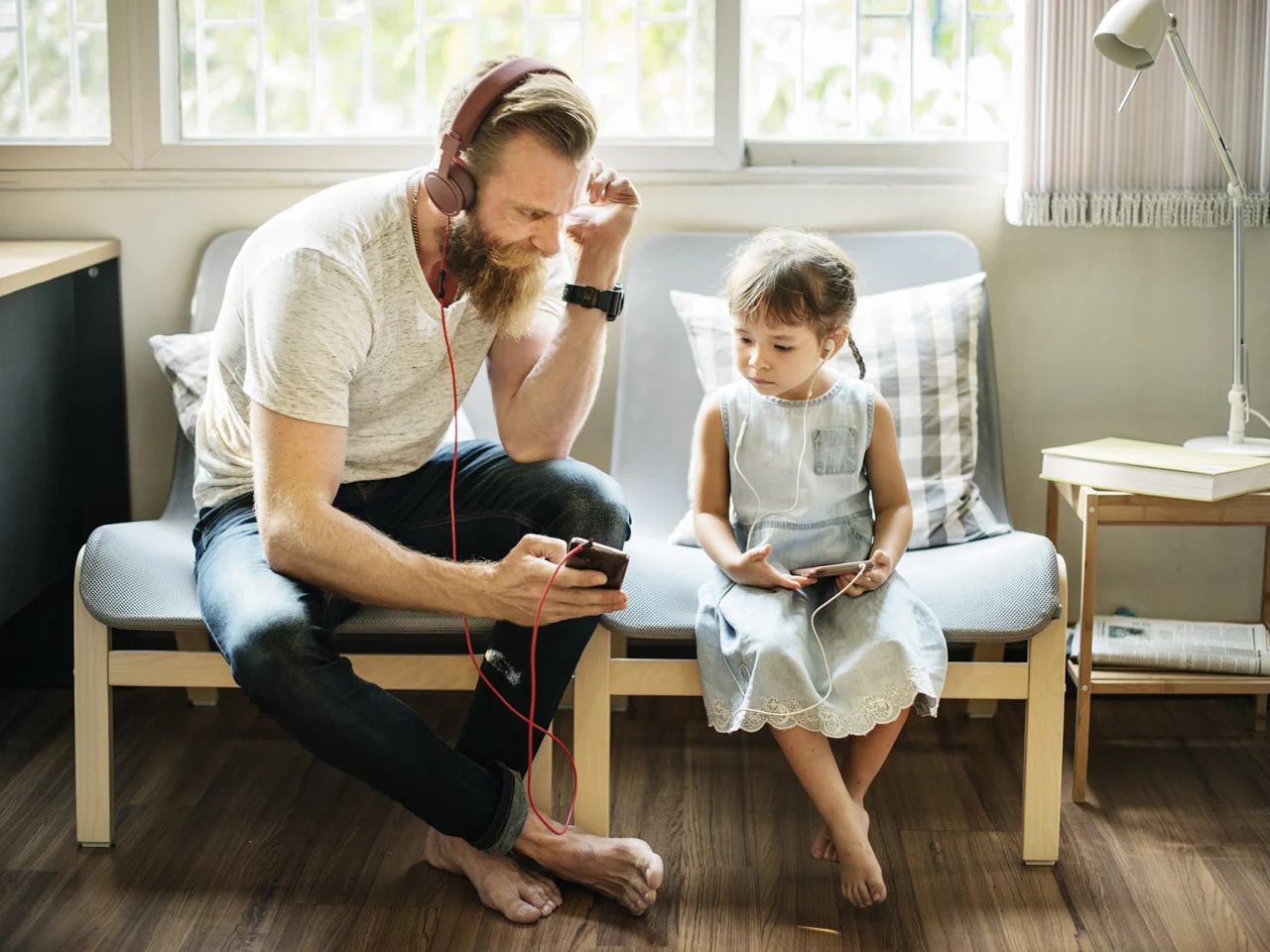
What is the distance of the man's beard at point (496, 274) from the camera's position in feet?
5.60

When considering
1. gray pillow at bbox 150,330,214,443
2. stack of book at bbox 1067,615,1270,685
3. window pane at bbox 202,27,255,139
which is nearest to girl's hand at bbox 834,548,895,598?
stack of book at bbox 1067,615,1270,685

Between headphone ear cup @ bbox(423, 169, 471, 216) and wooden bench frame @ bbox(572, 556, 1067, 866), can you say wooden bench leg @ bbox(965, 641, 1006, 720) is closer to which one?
wooden bench frame @ bbox(572, 556, 1067, 866)

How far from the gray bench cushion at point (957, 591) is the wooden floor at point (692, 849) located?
35cm

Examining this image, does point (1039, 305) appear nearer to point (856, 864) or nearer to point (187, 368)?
point (856, 864)

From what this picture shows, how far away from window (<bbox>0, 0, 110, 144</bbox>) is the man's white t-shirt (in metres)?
0.96

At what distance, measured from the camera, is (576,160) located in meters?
1.65

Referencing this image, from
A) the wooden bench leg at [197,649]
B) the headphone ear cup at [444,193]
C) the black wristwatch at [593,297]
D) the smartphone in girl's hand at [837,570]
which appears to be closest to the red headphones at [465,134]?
the headphone ear cup at [444,193]

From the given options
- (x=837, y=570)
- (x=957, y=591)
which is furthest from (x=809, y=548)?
(x=957, y=591)

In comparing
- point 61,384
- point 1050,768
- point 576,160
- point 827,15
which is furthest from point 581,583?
point 827,15

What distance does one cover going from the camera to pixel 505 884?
1699mm

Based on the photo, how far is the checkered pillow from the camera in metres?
2.13

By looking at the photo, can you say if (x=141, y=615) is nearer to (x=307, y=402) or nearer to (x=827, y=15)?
(x=307, y=402)

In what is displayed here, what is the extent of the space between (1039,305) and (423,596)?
137 centimetres

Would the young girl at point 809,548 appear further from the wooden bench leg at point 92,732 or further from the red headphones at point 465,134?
the wooden bench leg at point 92,732
